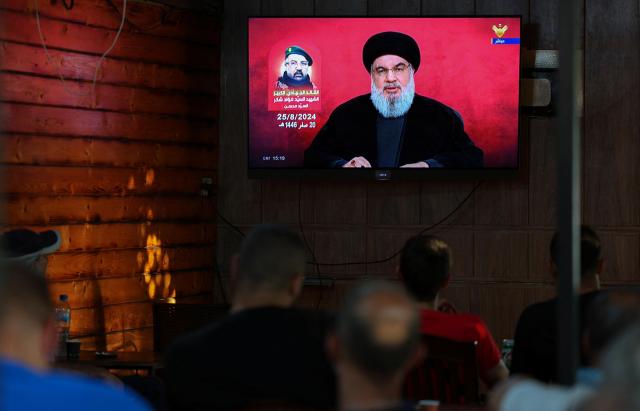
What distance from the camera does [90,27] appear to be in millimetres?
6258

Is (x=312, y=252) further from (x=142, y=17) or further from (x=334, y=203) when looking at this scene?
(x=142, y=17)

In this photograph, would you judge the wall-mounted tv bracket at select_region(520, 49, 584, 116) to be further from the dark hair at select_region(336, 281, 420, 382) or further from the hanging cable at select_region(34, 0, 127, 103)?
the dark hair at select_region(336, 281, 420, 382)

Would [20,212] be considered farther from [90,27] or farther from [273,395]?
[273,395]

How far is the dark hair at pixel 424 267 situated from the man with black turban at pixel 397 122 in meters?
3.12

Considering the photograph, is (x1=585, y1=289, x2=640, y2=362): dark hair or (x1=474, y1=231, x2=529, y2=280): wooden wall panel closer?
(x1=585, y1=289, x2=640, y2=362): dark hair

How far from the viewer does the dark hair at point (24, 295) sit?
7.07 feet

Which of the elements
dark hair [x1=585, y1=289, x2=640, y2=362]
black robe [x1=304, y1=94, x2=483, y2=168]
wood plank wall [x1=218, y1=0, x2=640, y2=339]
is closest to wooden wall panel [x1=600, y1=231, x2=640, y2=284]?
wood plank wall [x1=218, y1=0, x2=640, y2=339]

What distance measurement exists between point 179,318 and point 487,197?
2.17 m

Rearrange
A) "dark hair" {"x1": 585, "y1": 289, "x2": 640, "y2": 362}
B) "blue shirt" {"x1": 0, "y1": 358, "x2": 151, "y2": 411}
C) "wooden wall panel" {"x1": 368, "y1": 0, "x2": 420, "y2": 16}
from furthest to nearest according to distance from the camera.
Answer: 1. "wooden wall panel" {"x1": 368, "y1": 0, "x2": 420, "y2": 16}
2. "dark hair" {"x1": 585, "y1": 289, "x2": 640, "y2": 362}
3. "blue shirt" {"x1": 0, "y1": 358, "x2": 151, "y2": 411}

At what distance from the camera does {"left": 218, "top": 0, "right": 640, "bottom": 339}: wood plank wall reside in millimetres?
6906

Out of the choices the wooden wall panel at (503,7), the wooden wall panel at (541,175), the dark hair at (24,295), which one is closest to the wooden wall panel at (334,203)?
the wooden wall panel at (541,175)

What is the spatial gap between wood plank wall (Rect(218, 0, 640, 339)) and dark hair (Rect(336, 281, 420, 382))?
4951 millimetres

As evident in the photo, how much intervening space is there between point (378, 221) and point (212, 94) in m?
1.37

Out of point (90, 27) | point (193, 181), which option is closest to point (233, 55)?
point (193, 181)
